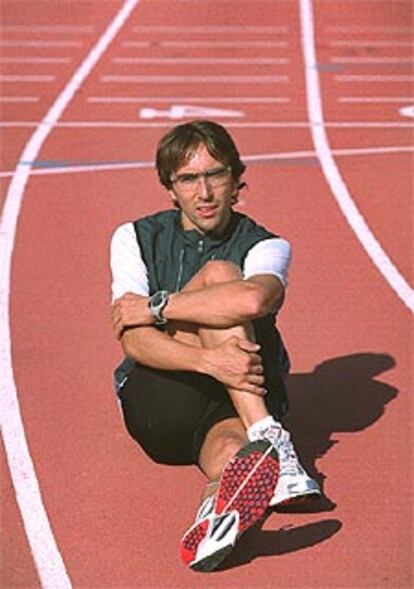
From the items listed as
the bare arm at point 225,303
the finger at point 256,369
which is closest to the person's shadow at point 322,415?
the finger at point 256,369

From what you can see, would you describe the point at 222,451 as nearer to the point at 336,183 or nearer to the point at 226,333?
the point at 226,333

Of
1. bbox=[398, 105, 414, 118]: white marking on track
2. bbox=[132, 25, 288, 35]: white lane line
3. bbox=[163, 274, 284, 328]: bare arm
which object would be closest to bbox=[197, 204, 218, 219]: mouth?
bbox=[163, 274, 284, 328]: bare arm

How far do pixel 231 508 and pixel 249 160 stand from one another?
652cm

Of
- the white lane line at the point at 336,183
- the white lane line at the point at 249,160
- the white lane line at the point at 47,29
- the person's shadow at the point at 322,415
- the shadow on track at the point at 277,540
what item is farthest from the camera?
the white lane line at the point at 47,29

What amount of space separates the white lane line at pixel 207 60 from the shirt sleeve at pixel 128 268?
30.0ft

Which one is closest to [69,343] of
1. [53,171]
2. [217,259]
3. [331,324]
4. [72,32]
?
[331,324]

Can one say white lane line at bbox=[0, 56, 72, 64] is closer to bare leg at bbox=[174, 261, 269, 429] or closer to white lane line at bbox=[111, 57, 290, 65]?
white lane line at bbox=[111, 57, 290, 65]

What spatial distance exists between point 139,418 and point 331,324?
89.5 inches

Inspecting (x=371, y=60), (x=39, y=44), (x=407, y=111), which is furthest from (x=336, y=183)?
(x=39, y=44)

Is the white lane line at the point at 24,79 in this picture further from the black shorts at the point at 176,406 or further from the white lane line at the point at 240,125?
the black shorts at the point at 176,406

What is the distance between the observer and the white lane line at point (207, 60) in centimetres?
1559

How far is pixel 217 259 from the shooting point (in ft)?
21.5

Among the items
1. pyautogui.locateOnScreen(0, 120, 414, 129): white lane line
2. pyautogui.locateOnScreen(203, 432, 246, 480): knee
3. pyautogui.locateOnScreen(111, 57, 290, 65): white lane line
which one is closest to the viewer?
pyautogui.locateOnScreen(203, 432, 246, 480): knee

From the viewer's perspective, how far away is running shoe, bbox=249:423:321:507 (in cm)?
588
